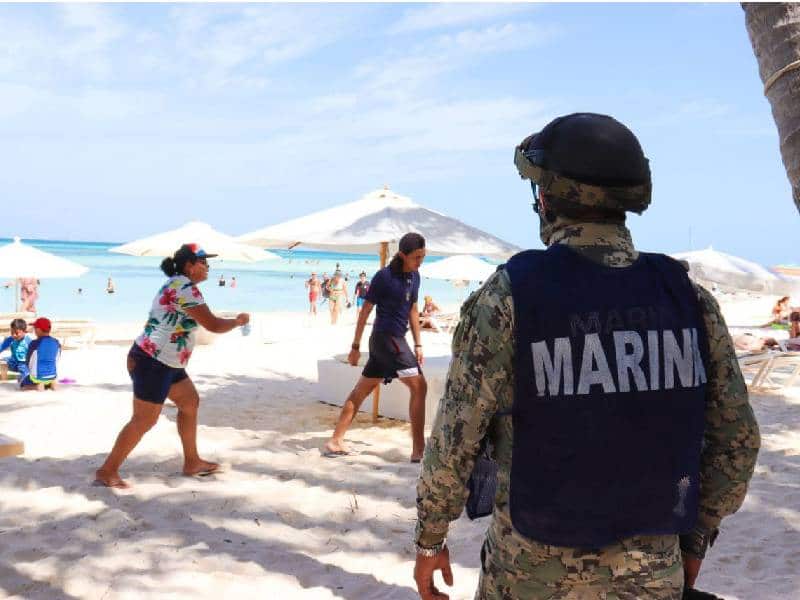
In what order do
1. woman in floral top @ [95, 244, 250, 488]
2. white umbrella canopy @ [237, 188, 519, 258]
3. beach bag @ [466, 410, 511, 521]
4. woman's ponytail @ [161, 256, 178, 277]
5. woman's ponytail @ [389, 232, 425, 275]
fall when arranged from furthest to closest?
white umbrella canopy @ [237, 188, 519, 258] < woman's ponytail @ [389, 232, 425, 275] < woman's ponytail @ [161, 256, 178, 277] < woman in floral top @ [95, 244, 250, 488] < beach bag @ [466, 410, 511, 521]

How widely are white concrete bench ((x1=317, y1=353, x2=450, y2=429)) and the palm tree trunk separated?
14.3 ft

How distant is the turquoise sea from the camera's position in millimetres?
38509

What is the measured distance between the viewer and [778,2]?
3.00m

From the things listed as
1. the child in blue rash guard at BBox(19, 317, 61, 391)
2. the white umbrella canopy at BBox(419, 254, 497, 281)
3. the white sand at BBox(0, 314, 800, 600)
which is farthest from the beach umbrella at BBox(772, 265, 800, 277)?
the child in blue rash guard at BBox(19, 317, 61, 391)

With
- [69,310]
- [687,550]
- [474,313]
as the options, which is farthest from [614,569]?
[69,310]

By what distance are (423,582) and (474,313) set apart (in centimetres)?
63

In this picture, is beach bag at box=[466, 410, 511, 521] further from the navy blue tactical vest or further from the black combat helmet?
the black combat helmet

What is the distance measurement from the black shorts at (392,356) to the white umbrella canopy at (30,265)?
8.92m

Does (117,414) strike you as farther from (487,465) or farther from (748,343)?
(748,343)

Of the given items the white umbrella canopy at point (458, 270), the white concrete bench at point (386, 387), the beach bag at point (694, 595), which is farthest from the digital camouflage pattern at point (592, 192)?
the white umbrella canopy at point (458, 270)

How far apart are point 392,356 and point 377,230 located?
2979 mm

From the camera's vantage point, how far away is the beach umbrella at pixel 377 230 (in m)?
8.66

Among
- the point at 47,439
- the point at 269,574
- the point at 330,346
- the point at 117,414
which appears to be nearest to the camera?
the point at 269,574

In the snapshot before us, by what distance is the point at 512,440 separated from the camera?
160 cm
